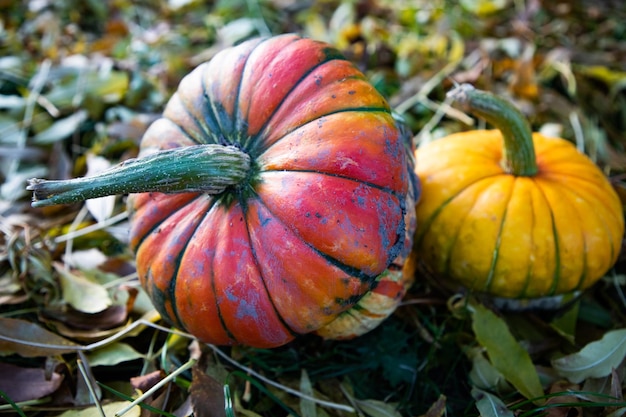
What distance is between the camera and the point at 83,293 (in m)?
2.22

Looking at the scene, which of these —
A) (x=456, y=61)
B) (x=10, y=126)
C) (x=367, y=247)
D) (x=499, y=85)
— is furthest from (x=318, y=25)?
(x=367, y=247)

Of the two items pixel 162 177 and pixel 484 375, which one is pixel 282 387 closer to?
pixel 484 375

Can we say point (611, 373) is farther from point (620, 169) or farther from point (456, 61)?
point (456, 61)

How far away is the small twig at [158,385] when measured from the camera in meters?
1.73

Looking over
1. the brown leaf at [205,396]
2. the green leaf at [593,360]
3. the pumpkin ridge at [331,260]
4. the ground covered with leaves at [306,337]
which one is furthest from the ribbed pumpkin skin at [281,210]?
the green leaf at [593,360]

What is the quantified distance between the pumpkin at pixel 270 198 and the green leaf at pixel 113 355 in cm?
31

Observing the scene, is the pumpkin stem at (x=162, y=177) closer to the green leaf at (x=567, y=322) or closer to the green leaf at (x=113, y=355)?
the green leaf at (x=113, y=355)

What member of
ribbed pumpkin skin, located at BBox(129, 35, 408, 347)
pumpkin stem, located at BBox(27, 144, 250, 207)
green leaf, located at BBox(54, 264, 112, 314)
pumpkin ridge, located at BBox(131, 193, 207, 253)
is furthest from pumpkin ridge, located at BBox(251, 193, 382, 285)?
green leaf, located at BBox(54, 264, 112, 314)

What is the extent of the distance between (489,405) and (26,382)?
5.35 feet

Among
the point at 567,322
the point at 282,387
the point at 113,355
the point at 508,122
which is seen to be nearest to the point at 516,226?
the point at 508,122

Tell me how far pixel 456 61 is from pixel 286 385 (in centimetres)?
242

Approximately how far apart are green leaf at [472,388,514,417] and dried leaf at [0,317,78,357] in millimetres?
1455

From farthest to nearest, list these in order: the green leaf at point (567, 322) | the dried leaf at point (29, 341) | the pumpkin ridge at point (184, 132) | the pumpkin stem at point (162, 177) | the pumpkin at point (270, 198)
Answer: the green leaf at point (567, 322) → the dried leaf at point (29, 341) → the pumpkin ridge at point (184, 132) → the pumpkin at point (270, 198) → the pumpkin stem at point (162, 177)

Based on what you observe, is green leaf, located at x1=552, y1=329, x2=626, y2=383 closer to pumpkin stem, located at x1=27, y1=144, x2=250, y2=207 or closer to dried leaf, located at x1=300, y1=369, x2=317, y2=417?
dried leaf, located at x1=300, y1=369, x2=317, y2=417
